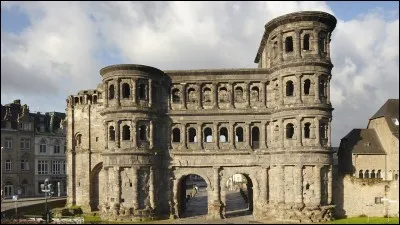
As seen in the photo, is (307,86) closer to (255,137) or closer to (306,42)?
(306,42)

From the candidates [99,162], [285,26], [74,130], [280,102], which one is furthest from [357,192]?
[74,130]

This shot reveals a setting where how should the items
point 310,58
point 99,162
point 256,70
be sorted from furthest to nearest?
point 99,162
point 256,70
point 310,58

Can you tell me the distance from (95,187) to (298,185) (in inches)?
1062

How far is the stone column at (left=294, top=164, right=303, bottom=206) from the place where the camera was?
43.6 m

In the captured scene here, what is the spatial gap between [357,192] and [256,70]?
56.6 feet

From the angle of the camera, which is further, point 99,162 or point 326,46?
point 99,162

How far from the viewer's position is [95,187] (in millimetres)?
55656

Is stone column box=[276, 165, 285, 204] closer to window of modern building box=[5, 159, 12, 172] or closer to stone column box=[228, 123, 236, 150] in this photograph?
stone column box=[228, 123, 236, 150]

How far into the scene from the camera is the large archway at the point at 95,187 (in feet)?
180

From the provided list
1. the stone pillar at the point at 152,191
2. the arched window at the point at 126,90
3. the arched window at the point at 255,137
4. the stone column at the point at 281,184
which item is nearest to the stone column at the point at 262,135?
the arched window at the point at 255,137

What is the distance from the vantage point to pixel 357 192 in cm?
4538

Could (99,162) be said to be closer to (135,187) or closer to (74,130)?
(74,130)

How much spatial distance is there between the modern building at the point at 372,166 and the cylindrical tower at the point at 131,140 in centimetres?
2100

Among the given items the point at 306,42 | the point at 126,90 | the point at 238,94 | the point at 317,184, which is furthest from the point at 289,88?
the point at 126,90
